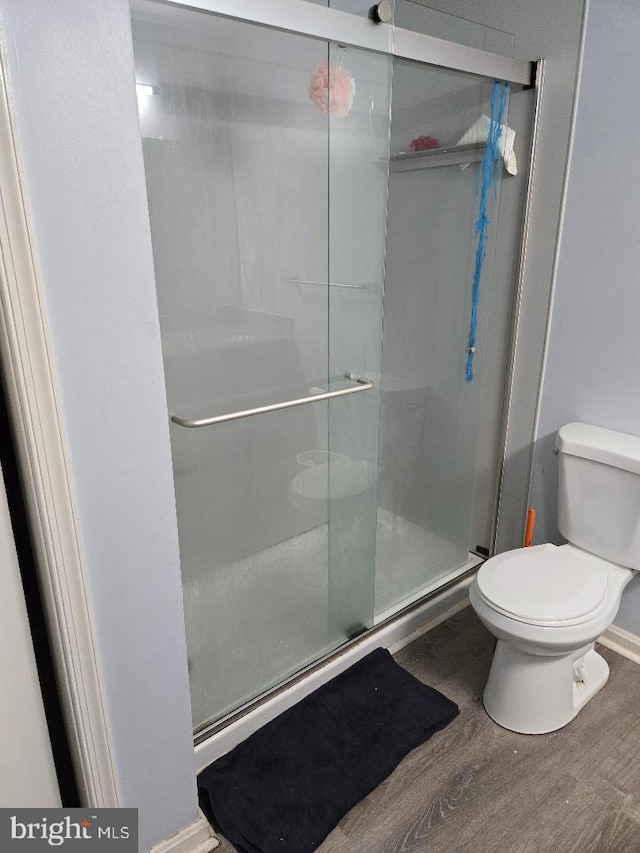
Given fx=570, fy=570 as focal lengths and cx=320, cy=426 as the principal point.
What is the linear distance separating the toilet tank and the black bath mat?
0.70 meters

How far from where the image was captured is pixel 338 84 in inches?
56.7

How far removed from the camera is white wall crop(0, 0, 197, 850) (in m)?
0.82

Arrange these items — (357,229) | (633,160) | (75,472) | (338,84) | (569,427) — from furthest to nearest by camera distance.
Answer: (569,427) → (633,160) → (357,229) → (338,84) → (75,472)

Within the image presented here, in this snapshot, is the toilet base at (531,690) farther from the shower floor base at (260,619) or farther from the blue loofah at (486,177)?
the blue loofah at (486,177)

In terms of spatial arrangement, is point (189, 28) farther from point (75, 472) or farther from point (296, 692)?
point (296, 692)

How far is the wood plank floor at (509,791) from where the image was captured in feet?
4.58

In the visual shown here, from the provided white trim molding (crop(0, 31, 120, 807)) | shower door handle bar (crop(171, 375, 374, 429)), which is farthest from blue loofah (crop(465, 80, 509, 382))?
white trim molding (crop(0, 31, 120, 807))

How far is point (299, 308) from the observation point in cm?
160

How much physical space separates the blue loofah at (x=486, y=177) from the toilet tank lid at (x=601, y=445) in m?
0.48

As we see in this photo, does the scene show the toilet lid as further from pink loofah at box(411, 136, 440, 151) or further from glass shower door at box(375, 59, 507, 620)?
pink loofah at box(411, 136, 440, 151)

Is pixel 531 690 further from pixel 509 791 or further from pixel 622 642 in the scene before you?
pixel 622 642

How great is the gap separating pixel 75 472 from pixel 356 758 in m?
1.17

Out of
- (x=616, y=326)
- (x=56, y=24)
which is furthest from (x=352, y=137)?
(x=616, y=326)

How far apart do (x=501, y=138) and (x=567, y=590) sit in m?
1.47
